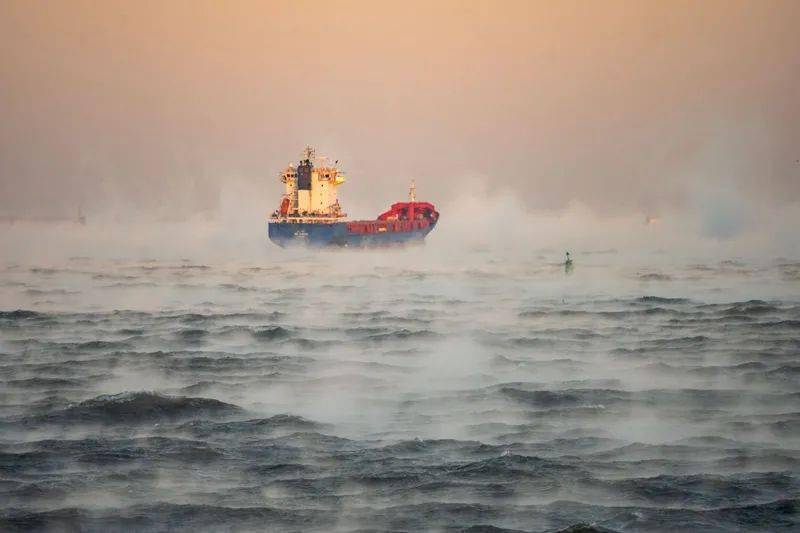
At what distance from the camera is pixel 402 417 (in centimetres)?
2361

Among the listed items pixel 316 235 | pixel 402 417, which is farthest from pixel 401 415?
pixel 316 235

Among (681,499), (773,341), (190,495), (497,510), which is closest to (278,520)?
(190,495)

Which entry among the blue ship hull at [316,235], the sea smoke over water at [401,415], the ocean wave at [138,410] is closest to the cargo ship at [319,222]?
the blue ship hull at [316,235]

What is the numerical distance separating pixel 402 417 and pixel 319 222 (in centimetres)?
9428

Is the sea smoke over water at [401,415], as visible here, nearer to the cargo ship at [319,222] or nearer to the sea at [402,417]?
the sea at [402,417]

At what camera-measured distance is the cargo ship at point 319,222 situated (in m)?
115

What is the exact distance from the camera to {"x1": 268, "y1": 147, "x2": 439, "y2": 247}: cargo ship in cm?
11506

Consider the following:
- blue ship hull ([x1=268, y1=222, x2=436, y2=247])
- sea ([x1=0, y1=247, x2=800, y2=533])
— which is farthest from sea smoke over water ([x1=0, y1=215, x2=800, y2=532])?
blue ship hull ([x1=268, y1=222, x2=436, y2=247])

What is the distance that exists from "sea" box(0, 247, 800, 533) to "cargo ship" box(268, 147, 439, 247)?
62642mm

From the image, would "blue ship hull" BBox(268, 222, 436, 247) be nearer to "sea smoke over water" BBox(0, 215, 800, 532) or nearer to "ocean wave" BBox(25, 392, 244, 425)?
"sea smoke over water" BBox(0, 215, 800, 532)

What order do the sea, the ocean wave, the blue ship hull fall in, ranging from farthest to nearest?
1. the blue ship hull
2. the ocean wave
3. the sea

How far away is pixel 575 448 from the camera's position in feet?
66.7

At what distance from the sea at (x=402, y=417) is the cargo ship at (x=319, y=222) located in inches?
2466

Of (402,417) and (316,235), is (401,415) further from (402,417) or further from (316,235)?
(316,235)
